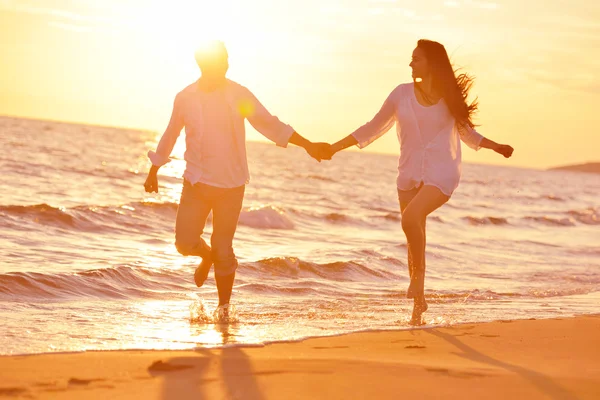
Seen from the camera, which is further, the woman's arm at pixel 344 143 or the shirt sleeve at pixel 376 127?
the woman's arm at pixel 344 143

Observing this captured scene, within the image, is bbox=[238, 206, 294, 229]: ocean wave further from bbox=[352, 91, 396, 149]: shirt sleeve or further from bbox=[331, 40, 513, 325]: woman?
bbox=[331, 40, 513, 325]: woman

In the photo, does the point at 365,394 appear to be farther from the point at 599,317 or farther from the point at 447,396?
the point at 599,317

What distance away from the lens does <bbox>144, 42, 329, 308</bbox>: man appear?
19.9 feet

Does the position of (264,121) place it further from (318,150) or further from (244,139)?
(318,150)

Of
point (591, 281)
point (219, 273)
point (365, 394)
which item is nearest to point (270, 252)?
point (591, 281)

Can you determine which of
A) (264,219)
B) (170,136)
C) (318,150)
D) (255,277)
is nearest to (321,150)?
(318,150)

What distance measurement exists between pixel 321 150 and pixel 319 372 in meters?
2.98

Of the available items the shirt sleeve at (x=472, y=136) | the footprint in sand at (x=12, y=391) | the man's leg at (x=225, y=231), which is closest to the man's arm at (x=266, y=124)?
the man's leg at (x=225, y=231)

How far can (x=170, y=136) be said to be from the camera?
20.4 feet

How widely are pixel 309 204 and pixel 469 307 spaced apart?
56.2 feet

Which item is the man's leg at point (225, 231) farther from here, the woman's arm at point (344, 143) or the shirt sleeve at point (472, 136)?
the shirt sleeve at point (472, 136)

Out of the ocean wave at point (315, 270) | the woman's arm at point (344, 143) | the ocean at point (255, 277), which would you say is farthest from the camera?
the ocean wave at point (315, 270)

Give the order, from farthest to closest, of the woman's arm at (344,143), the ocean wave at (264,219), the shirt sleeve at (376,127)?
the ocean wave at (264,219) < the woman's arm at (344,143) < the shirt sleeve at (376,127)

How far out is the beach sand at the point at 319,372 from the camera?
3.96 meters
